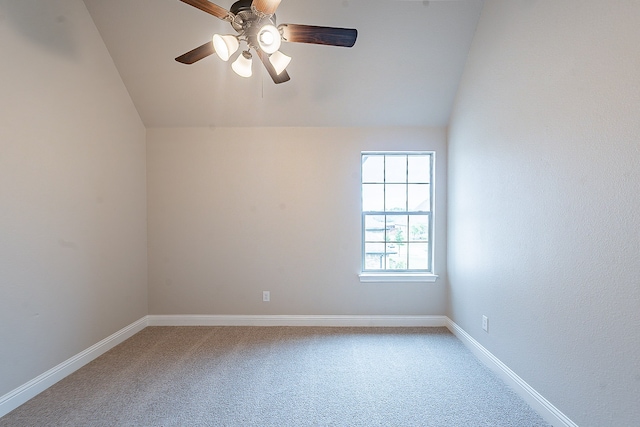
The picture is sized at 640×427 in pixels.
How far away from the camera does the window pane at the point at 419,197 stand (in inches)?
143

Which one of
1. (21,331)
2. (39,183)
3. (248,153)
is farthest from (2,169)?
(248,153)

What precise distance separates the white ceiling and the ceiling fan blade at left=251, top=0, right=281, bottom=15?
4.04 feet

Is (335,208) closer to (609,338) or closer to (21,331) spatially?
(609,338)

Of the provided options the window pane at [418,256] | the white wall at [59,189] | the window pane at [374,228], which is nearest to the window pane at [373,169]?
the window pane at [374,228]

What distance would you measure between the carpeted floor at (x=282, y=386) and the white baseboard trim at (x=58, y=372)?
0.18 feet

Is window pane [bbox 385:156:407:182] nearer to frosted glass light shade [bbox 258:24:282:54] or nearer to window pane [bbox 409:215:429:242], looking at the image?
window pane [bbox 409:215:429:242]

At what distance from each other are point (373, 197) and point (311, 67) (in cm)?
154

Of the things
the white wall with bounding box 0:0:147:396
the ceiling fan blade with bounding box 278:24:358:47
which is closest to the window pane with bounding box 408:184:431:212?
the ceiling fan blade with bounding box 278:24:358:47

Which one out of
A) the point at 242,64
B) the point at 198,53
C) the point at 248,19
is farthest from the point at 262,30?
the point at 198,53

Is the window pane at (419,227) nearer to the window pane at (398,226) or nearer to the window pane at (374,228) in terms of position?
the window pane at (398,226)

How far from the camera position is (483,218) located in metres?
2.71

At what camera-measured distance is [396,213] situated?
11.9 ft

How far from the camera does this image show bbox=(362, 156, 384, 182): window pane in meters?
3.63

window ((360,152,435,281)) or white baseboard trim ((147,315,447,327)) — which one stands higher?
window ((360,152,435,281))
